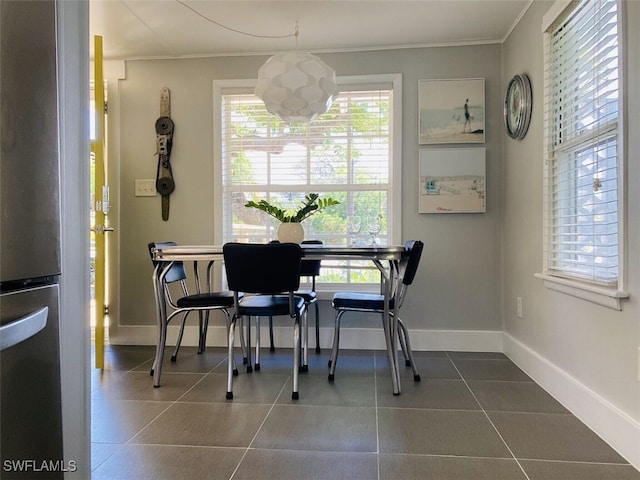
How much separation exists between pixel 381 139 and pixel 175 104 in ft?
5.40

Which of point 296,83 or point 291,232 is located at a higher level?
point 296,83

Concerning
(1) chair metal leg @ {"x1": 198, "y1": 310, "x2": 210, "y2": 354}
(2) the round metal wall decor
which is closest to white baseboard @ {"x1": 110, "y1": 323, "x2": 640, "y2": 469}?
(1) chair metal leg @ {"x1": 198, "y1": 310, "x2": 210, "y2": 354}

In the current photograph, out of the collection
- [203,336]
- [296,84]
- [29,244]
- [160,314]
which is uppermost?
[296,84]

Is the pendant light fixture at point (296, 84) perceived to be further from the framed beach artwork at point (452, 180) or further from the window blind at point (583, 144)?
the window blind at point (583, 144)

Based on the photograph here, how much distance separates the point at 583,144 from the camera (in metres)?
1.88

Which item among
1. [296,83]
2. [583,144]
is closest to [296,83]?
[296,83]

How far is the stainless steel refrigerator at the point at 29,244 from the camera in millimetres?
633

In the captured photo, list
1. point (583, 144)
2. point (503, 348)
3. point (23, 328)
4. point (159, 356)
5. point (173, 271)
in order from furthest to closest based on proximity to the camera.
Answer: point (503, 348) → point (173, 271) → point (159, 356) → point (583, 144) → point (23, 328)

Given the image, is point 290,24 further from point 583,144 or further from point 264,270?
point 583,144

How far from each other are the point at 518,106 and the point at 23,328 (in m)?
2.78

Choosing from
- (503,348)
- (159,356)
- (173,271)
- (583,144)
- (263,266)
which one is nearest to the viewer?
(583,144)

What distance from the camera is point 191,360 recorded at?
2.77m

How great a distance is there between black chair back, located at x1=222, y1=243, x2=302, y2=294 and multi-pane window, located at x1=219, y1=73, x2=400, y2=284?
1.09m

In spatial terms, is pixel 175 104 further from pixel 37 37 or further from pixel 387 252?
pixel 37 37
